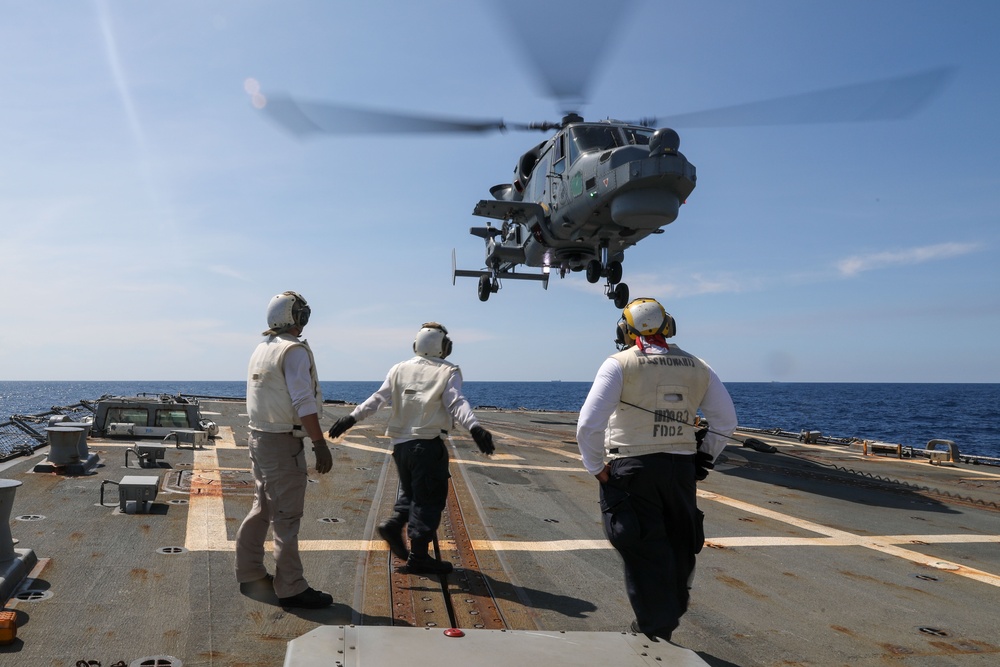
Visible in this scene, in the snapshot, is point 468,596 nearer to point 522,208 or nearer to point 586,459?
point 586,459

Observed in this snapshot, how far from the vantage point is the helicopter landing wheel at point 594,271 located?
61.6 ft

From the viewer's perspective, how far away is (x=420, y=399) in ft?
16.9

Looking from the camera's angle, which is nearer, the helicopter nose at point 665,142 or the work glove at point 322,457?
the work glove at point 322,457

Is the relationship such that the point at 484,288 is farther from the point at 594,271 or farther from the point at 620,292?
the point at 620,292

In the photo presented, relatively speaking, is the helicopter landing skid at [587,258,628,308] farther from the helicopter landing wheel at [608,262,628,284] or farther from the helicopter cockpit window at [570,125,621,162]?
the helicopter cockpit window at [570,125,621,162]

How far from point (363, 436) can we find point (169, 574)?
1064cm

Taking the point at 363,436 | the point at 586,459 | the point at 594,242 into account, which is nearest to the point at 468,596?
the point at 586,459

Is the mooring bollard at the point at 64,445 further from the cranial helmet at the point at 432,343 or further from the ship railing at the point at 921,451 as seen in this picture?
the ship railing at the point at 921,451

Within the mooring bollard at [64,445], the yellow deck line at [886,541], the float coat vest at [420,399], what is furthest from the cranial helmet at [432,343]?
the mooring bollard at [64,445]

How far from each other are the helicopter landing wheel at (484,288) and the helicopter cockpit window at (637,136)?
28.8 feet

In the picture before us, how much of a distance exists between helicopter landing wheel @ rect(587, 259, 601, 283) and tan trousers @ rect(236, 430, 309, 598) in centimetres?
1510

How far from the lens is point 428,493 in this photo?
510 centimetres

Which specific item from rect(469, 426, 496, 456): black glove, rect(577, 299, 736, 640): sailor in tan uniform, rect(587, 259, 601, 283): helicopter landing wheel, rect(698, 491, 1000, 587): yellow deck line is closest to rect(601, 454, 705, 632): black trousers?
rect(577, 299, 736, 640): sailor in tan uniform

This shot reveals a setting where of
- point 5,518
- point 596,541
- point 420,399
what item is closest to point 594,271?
point 596,541
